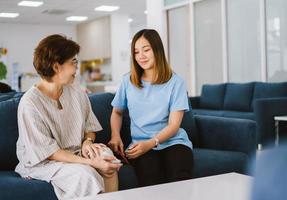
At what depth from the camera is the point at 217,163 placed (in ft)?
8.10

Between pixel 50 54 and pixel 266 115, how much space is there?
3.48 meters

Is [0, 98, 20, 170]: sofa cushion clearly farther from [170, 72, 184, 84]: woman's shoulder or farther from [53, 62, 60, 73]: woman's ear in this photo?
[170, 72, 184, 84]: woman's shoulder

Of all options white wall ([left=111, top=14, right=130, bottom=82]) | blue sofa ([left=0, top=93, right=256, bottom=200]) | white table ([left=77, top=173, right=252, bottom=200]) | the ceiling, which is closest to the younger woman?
blue sofa ([left=0, top=93, right=256, bottom=200])

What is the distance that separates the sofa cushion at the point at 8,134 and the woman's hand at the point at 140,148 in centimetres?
68

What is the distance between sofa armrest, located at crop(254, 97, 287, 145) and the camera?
479 centimetres

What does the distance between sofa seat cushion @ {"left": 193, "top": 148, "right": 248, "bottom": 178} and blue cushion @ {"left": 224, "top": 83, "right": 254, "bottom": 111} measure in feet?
12.1

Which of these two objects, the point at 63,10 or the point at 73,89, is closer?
the point at 73,89

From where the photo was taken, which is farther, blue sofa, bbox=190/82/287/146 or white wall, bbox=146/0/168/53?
white wall, bbox=146/0/168/53

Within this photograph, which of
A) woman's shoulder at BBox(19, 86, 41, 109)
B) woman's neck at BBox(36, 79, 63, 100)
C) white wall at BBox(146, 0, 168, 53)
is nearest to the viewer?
woman's shoulder at BBox(19, 86, 41, 109)

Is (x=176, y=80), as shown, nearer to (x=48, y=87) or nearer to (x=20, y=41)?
(x=48, y=87)

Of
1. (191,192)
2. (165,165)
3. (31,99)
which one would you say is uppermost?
(31,99)

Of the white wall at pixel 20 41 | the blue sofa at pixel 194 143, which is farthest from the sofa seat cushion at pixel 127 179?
the white wall at pixel 20 41

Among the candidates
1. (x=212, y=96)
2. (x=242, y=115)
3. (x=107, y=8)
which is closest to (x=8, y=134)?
(x=242, y=115)

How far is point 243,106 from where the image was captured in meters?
6.20
